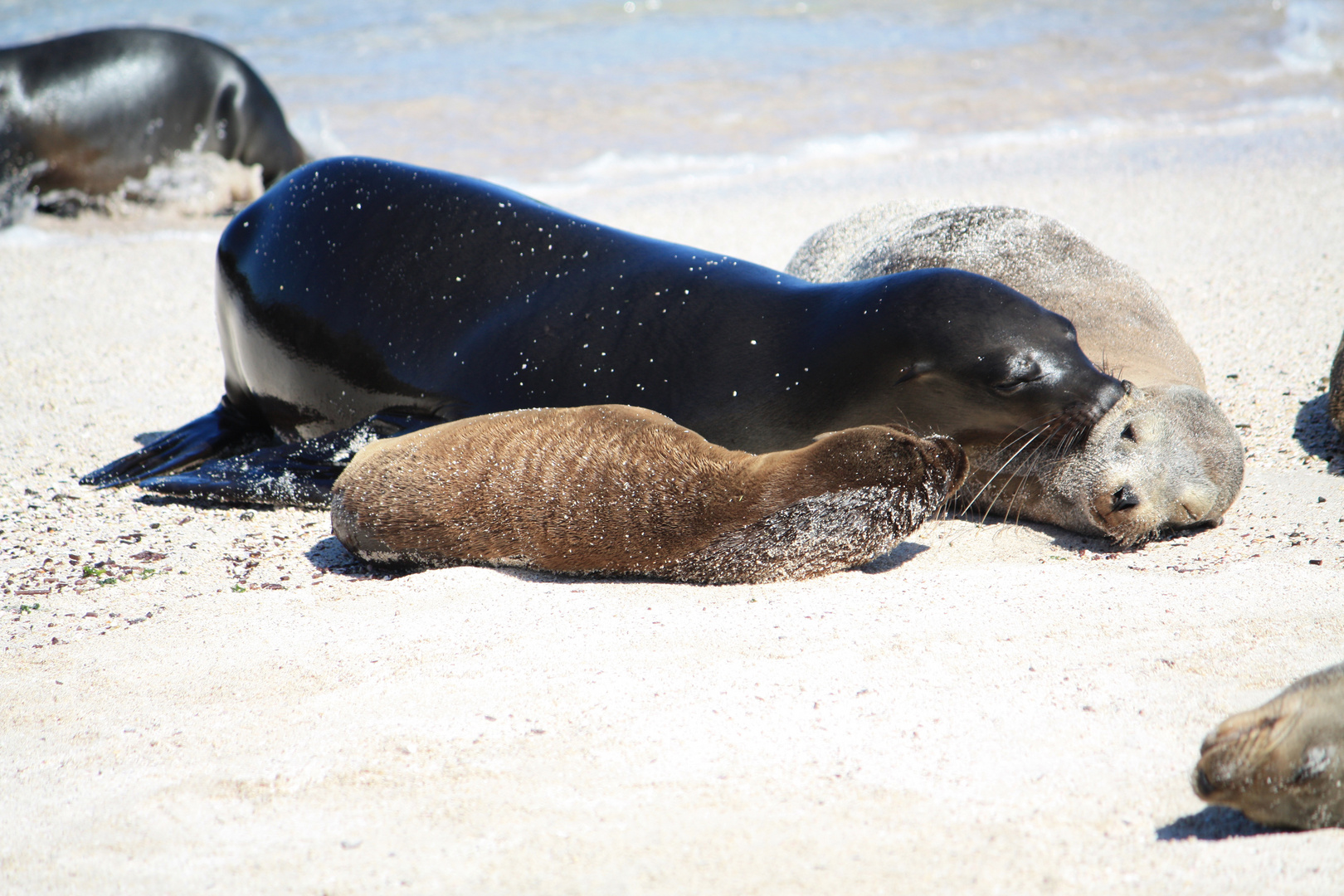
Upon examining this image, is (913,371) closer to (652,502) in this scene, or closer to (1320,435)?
(652,502)

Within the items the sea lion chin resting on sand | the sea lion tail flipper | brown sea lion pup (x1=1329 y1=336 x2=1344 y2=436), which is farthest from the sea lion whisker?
the sea lion tail flipper

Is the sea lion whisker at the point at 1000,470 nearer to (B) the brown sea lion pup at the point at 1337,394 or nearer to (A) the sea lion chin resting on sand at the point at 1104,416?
(A) the sea lion chin resting on sand at the point at 1104,416

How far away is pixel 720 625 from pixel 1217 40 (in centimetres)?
1547

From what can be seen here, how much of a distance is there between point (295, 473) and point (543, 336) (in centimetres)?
99

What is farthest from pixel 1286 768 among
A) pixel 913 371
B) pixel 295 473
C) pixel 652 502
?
pixel 295 473

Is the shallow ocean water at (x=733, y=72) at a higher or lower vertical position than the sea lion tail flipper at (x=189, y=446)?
higher

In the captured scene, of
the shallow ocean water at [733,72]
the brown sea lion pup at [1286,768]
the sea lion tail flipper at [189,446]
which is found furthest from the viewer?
the shallow ocean water at [733,72]

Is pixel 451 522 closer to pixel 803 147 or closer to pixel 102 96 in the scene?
pixel 102 96

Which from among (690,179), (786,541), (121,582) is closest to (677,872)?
(786,541)

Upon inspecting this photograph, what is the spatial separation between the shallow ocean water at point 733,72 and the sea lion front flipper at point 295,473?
6.75 meters

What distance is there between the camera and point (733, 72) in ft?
47.0

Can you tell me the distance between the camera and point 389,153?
1156cm

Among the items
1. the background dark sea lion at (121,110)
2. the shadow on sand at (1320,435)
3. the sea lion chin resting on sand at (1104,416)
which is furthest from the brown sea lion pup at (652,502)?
the background dark sea lion at (121,110)

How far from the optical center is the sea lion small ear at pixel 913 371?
3729mm
